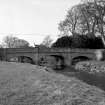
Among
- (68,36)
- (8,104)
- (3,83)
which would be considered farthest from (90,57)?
(8,104)

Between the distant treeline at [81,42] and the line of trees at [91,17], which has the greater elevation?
the line of trees at [91,17]

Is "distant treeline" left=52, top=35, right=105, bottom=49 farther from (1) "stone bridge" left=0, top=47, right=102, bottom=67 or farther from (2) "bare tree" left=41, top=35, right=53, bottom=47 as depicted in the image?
(2) "bare tree" left=41, top=35, right=53, bottom=47

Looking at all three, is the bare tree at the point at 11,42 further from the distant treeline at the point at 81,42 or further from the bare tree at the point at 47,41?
the distant treeline at the point at 81,42

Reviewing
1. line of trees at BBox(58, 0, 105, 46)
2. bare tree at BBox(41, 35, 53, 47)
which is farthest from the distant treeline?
bare tree at BBox(41, 35, 53, 47)

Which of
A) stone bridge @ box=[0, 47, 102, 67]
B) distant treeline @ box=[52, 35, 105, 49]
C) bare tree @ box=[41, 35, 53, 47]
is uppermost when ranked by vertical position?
bare tree @ box=[41, 35, 53, 47]

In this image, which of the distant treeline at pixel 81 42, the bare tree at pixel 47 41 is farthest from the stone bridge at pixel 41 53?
the bare tree at pixel 47 41

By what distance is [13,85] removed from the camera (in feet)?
27.1

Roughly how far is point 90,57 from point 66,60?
223 inches

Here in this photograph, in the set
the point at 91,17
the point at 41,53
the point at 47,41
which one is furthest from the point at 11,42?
the point at 91,17

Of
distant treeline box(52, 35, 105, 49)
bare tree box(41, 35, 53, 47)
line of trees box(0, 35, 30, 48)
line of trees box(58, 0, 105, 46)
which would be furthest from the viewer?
bare tree box(41, 35, 53, 47)

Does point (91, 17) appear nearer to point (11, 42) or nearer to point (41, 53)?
point (41, 53)

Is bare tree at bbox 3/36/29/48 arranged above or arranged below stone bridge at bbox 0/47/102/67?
above

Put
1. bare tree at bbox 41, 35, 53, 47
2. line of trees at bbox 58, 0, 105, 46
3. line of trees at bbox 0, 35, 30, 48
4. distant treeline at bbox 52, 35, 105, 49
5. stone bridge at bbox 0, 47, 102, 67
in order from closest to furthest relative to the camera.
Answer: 1. line of trees at bbox 58, 0, 105, 46
2. stone bridge at bbox 0, 47, 102, 67
3. distant treeline at bbox 52, 35, 105, 49
4. line of trees at bbox 0, 35, 30, 48
5. bare tree at bbox 41, 35, 53, 47

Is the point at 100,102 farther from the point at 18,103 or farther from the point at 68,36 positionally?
the point at 68,36
